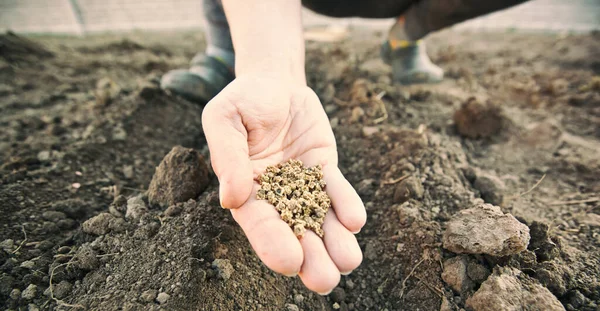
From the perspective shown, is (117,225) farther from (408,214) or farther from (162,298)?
(408,214)

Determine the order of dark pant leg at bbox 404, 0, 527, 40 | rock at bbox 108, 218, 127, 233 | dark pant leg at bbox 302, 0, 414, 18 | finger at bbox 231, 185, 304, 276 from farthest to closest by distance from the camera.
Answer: dark pant leg at bbox 302, 0, 414, 18, dark pant leg at bbox 404, 0, 527, 40, rock at bbox 108, 218, 127, 233, finger at bbox 231, 185, 304, 276

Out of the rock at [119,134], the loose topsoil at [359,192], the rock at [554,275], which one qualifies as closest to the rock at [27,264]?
the loose topsoil at [359,192]

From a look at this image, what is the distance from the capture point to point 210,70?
2.12m

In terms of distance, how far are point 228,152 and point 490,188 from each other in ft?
3.73

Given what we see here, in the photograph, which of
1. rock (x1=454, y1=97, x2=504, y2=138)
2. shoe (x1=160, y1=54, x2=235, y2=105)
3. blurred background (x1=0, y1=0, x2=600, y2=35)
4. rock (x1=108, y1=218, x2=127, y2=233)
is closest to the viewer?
rock (x1=108, y1=218, x2=127, y2=233)

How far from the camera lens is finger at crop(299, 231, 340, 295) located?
917 millimetres

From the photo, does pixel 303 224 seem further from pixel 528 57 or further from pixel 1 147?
pixel 528 57

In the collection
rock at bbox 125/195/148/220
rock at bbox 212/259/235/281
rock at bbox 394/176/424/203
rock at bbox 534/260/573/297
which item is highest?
rock at bbox 125/195/148/220

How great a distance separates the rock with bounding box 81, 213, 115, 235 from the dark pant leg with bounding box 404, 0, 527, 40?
7.10ft

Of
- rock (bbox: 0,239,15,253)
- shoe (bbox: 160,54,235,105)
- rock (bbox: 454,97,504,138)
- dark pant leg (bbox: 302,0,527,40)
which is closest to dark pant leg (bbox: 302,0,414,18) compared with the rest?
dark pant leg (bbox: 302,0,527,40)

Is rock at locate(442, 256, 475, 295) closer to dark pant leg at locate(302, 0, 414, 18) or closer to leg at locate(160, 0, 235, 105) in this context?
leg at locate(160, 0, 235, 105)

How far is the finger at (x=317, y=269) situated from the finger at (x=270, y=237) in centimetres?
3

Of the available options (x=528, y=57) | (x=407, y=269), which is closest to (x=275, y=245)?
(x=407, y=269)

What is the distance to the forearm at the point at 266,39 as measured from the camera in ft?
4.60
